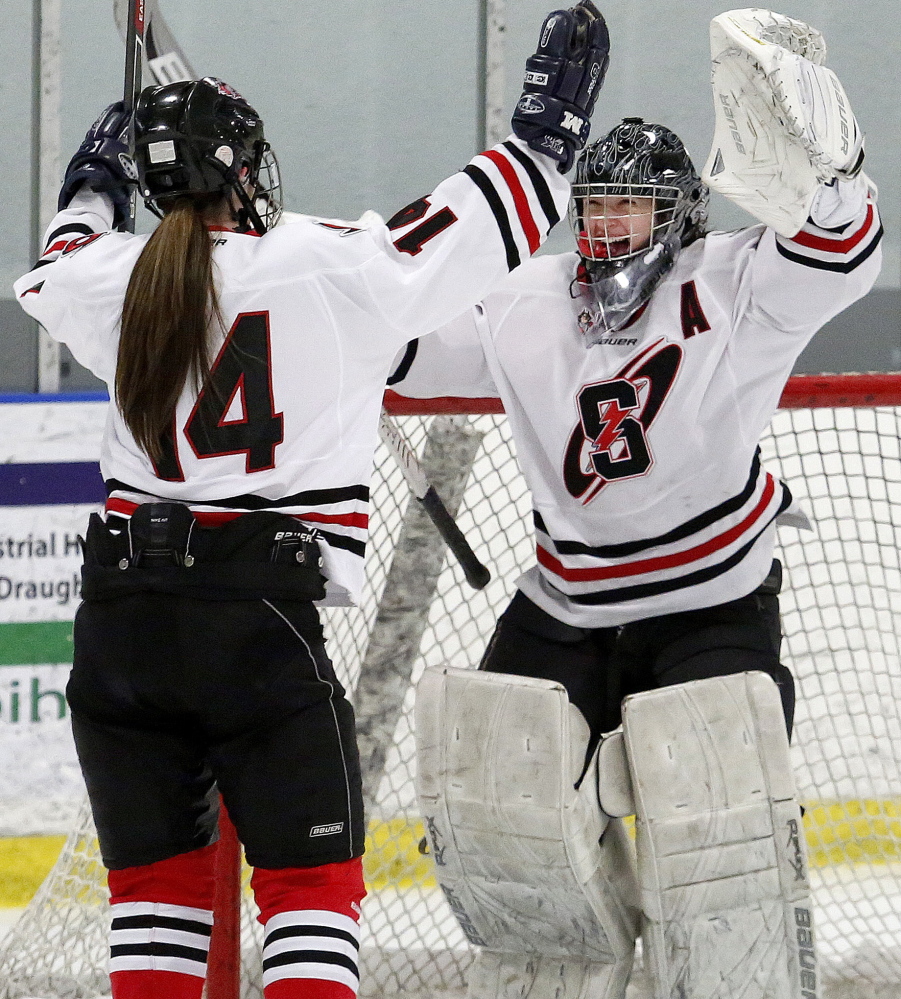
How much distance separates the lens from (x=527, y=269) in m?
1.85

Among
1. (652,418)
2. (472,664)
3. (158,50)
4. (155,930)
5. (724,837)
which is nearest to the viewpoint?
(155,930)

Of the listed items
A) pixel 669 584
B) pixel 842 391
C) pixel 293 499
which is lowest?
pixel 669 584

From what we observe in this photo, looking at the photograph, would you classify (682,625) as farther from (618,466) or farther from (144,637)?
(144,637)

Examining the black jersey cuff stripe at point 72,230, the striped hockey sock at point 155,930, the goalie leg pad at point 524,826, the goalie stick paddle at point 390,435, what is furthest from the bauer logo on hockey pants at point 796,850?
the black jersey cuff stripe at point 72,230

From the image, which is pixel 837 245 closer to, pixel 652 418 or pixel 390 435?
pixel 652 418

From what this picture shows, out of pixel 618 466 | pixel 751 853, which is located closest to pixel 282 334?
pixel 618 466

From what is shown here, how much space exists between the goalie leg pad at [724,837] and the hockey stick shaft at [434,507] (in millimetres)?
421

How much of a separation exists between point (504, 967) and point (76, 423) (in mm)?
1475

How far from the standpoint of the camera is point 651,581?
1.74m

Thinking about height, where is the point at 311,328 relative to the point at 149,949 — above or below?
above

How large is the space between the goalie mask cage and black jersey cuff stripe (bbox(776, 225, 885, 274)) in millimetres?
613

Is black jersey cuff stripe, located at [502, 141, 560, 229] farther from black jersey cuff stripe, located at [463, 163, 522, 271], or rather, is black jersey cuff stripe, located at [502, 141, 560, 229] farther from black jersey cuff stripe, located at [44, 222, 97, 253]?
black jersey cuff stripe, located at [44, 222, 97, 253]

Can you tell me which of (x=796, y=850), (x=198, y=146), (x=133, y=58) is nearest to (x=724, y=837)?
(x=796, y=850)

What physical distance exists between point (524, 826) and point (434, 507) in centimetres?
56
